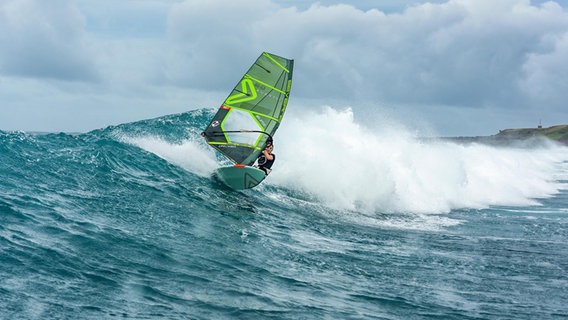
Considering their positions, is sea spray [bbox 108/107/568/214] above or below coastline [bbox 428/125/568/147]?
below

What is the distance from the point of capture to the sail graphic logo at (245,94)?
19.1 metres

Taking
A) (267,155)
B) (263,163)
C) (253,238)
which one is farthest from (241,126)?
(253,238)

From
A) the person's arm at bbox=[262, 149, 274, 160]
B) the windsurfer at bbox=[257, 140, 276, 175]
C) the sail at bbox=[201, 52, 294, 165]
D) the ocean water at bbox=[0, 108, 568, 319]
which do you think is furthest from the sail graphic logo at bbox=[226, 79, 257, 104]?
the ocean water at bbox=[0, 108, 568, 319]

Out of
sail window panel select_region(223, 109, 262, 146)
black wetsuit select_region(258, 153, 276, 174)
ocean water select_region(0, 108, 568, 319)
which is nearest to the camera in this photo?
ocean water select_region(0, 108, 568, 319)

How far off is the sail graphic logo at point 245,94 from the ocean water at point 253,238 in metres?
2.95

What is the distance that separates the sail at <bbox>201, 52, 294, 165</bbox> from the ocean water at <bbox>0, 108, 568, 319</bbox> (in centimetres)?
148

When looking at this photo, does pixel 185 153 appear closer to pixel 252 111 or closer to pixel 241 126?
pixel 241 126

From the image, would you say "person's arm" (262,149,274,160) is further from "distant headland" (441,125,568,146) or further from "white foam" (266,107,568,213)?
"distant headland" (441,125,568,146)

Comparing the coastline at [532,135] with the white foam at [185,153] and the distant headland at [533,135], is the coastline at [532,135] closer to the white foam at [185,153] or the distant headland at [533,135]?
the distant headland at [533,135]

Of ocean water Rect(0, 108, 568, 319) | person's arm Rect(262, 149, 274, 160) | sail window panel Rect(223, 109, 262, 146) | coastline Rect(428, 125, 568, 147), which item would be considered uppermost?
coastline Rect(428, 125, 568, 147)

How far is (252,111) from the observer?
19609 mm

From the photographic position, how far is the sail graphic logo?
1911 centimetres

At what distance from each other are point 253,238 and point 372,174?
431 inches

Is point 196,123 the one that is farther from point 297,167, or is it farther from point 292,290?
point 292,290
